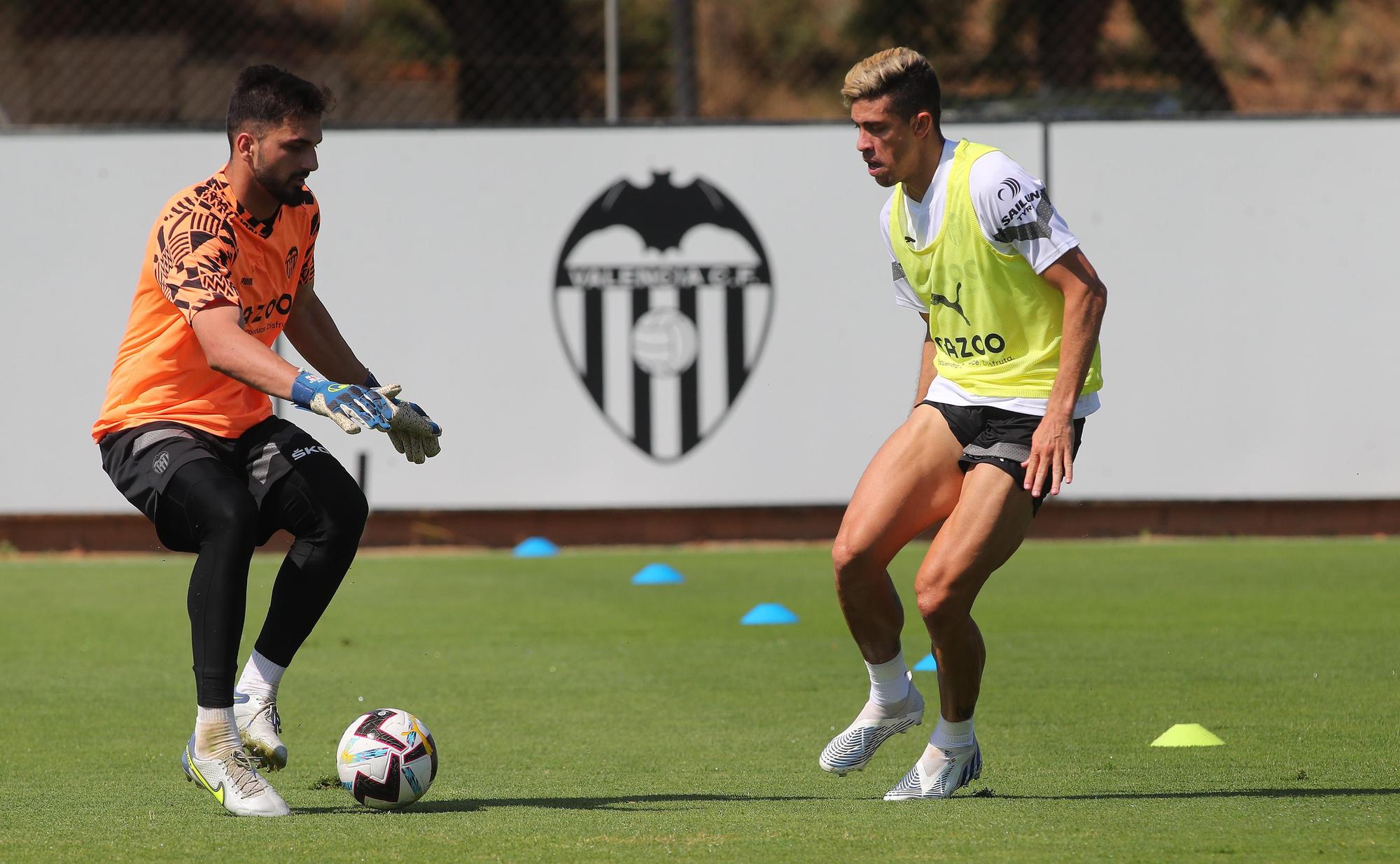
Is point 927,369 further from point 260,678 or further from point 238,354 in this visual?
point 260,678

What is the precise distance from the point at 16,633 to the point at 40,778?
3.92 metres

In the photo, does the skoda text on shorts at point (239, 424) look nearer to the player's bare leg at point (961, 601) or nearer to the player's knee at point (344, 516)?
the player's knee at point (344, 516)

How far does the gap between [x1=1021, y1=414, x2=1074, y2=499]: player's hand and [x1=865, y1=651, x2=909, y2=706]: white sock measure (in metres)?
0.73

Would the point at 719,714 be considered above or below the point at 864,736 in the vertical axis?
below

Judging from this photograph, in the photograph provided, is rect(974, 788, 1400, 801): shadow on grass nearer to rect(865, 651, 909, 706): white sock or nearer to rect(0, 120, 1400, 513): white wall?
rect(865, 651, 909, 706): white sock

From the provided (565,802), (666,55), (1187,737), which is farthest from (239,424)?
(666,55)

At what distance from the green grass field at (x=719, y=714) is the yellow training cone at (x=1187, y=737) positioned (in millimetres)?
79

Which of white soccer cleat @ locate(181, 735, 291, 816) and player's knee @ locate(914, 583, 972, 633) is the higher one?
player's knee @ locate(914, 583, 972, 633)

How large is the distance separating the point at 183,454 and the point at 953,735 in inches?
89.9

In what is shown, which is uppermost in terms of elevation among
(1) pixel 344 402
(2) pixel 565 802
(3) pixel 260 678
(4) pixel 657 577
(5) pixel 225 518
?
(1) pixel 344 402

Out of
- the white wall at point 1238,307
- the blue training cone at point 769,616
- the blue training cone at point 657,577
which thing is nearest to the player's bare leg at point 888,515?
the blue training cone at point 769,616

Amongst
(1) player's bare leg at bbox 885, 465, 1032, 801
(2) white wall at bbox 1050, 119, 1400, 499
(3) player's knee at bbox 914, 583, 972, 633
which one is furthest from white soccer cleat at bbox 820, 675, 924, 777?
(2) white wall at bbox 1050, 119, 1400, 499

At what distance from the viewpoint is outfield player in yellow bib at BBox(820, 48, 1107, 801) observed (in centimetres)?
483

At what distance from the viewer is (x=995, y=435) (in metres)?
5.01
